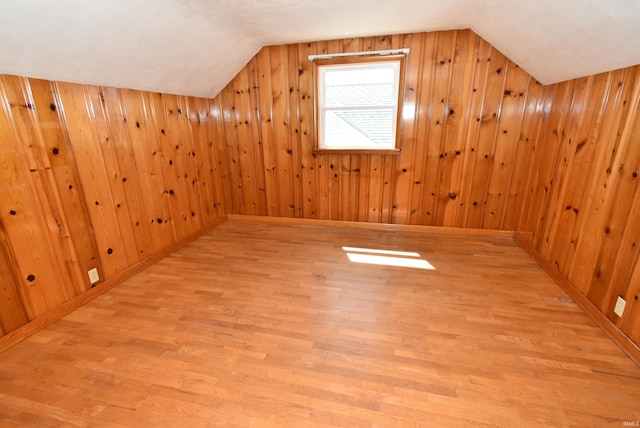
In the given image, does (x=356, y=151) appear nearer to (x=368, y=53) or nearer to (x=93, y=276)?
(x=368, y=53)

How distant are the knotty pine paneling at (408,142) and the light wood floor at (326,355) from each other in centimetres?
104

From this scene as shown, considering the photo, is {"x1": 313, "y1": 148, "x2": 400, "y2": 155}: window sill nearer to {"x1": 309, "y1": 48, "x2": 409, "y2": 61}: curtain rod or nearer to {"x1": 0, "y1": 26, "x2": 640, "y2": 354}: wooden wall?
{"x1": 0, "y1": 26, "x2": 640, "y2": 354}: wooden wall

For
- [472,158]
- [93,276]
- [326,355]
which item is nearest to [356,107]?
[472,158]

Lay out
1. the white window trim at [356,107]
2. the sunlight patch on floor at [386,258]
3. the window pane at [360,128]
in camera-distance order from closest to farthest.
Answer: the sunlight patch on floor at [386,258]
the white window trim at [356,107]
the window pane at [360,128]

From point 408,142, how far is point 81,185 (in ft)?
10.1

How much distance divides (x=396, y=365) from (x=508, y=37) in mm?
2736

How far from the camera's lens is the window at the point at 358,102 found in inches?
123

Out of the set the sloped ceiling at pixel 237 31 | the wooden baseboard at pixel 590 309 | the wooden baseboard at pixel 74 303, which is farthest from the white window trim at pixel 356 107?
the wooden baseboard at pixel 74 303

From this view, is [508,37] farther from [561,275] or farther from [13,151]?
[13,151]

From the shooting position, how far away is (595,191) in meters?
2.05

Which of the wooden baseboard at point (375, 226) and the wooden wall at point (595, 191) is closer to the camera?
the wooden wall at point (595, 191)

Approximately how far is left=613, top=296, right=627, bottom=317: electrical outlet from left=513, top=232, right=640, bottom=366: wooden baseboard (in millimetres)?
82

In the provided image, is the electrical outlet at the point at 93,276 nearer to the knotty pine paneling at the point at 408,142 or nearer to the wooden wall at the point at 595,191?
the knotty pine paneling at the point at 408,142

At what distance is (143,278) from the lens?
255 cm
